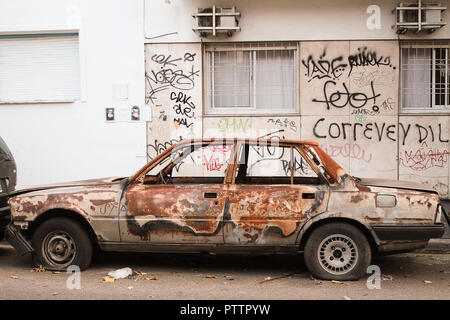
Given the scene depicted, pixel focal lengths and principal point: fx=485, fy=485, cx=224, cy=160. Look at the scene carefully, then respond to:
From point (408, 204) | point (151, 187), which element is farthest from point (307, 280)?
point (151, 187)

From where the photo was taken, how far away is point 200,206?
5.27 meters

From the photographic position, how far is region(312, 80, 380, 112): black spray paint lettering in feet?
31.7

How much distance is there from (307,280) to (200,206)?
142 centimetres

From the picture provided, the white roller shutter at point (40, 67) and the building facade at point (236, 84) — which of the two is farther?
the white roller shutter at point (40, 67)

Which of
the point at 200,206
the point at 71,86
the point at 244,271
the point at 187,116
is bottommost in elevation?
the point at 244,271

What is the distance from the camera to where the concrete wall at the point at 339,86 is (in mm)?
9609

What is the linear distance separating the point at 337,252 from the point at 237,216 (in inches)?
44.6

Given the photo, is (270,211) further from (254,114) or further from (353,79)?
(353,79)

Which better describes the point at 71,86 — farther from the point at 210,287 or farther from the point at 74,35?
the point at 210,287

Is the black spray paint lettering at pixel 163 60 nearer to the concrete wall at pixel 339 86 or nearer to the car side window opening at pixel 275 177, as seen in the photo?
the concrete wall at pixel 339 86

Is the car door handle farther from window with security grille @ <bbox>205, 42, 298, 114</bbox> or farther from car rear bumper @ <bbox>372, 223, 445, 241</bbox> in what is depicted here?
window with security grille @ <bbox>205, 42, 298, 114</bbox>

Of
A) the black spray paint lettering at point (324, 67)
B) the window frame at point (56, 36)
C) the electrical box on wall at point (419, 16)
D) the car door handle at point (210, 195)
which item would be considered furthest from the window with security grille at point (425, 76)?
the window frame at point (56, 36)

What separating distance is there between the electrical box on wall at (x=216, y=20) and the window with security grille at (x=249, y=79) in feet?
1.43

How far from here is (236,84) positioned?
10070 millimetres
